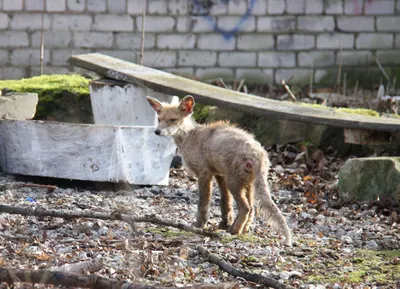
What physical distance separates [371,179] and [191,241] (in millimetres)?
2744

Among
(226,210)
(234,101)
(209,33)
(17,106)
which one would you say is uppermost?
(209,33)

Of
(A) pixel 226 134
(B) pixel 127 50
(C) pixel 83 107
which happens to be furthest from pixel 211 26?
(A) pixel 226 134

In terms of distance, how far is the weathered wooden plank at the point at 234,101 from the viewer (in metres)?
9.06

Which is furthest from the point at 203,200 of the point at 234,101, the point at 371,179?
the point at 234,101

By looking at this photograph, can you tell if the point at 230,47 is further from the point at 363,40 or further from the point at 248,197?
the point at 248,197

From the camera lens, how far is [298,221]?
25.0ft

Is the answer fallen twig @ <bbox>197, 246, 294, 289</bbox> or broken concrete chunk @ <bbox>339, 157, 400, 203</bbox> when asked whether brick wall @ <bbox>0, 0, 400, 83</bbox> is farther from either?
fallen twig @ <bbox>197, 246, 294, 289</bbox>

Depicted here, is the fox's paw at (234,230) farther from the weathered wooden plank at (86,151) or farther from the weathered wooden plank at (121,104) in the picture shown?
the weathered wooden plank at (121,104)

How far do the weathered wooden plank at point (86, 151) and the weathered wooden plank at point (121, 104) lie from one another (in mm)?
1228

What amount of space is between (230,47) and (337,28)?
1.91 meters

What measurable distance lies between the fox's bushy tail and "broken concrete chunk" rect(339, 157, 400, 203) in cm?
205

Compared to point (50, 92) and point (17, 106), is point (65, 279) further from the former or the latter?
point (50, 92)

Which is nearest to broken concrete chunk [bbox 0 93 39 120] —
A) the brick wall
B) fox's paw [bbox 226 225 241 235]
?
fox's paw [bbox 226 225 241 235]

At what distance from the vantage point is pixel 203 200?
6.96 meters
